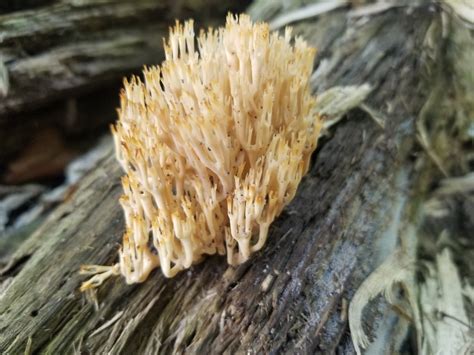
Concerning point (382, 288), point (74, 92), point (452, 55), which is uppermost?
point (452, 55)

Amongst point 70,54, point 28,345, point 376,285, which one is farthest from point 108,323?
point 70,54

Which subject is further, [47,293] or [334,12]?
[334,12]

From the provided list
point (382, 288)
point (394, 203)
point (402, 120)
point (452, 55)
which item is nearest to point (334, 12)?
point (452, 55)

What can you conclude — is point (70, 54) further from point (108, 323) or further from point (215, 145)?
point (108, 323)

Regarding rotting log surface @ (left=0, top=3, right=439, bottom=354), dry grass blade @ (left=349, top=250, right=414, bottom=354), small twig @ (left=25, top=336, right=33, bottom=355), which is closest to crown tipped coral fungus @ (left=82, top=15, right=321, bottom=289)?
rotting log surface @ (left=0, top=3, right=439, bottom=354)

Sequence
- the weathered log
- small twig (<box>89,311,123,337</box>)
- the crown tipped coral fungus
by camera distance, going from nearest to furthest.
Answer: the crown tipped coral fungus, small twig (<box>89,311,123,337</box>), the weathered log

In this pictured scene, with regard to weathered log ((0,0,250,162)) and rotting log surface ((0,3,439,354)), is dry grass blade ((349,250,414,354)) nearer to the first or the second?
rotting log surface ((0,3,439,354))

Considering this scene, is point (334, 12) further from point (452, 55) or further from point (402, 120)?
point (402, 120)
